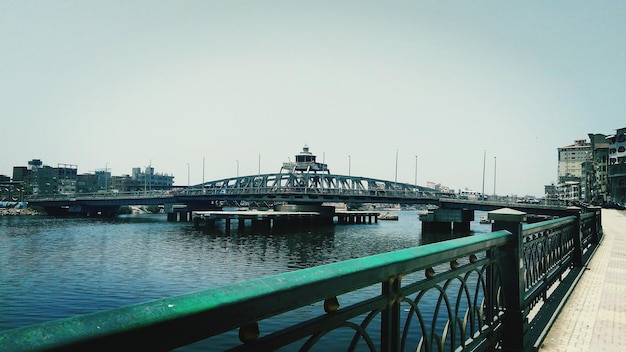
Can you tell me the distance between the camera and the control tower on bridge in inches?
4988

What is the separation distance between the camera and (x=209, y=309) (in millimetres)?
1855

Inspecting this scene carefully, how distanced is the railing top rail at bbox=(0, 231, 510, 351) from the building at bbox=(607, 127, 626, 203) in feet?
356

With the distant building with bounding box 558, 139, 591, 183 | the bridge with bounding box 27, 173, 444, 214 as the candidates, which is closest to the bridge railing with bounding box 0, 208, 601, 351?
the bridge with bounding box 27, 173, 444, 214

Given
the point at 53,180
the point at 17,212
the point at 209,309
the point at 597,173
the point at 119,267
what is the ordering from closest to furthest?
1. the point at 209,309
2. the point at 119,267
3. the point at 17,212
4. the point at 597,173
5. the point at 53,180

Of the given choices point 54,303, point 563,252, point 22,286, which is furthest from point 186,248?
point 563,252

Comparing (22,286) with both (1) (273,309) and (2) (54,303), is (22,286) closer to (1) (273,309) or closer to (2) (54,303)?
(2) (54,303)

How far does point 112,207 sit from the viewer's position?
116312 millimetres

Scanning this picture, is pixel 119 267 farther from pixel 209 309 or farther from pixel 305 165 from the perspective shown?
pixel 305 165

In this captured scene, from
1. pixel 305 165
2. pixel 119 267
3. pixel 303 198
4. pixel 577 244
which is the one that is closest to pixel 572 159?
pixel 305 165

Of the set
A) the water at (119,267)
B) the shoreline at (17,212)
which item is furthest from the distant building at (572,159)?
the shoreline at (17,212)

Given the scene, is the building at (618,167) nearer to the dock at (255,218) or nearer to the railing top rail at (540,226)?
the dock at (255,218)

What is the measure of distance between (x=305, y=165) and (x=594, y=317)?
391 feet

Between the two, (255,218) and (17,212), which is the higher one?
(255,218)

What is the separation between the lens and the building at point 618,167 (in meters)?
93.8
